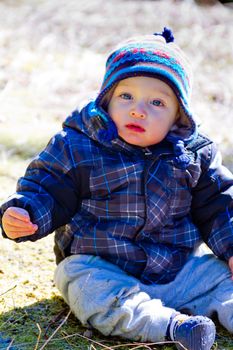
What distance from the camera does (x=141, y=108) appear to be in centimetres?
304

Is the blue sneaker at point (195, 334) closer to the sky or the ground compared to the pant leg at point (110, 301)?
closer to the ground

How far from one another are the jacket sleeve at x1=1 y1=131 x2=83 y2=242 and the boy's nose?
10.6 inches

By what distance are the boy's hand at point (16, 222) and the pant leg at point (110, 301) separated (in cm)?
30

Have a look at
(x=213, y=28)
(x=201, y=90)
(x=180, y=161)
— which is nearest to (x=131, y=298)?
(x=180, y=161)

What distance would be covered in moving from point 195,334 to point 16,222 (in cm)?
71

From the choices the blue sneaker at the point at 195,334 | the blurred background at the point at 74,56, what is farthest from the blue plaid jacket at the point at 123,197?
the blurred background at the point at 74,56

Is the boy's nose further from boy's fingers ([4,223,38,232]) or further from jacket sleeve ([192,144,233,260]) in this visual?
boy's fingers ([4,223,38,232])

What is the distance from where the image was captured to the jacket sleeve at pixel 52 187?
2.93 metres

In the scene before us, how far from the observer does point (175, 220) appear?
3.21 m

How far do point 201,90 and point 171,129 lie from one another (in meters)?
3.99

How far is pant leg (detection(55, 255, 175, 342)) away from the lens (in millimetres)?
2873

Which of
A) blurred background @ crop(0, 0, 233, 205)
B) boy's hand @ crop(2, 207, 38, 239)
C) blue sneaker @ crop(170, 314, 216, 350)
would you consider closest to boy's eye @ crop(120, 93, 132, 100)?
boy's hand @ crop(2, 207, 38, 239)

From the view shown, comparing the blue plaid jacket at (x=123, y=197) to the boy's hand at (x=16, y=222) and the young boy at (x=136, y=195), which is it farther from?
the boy's hand at (x=16, y=222)

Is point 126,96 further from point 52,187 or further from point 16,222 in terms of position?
point 16,222
